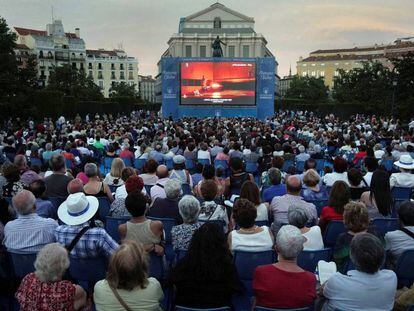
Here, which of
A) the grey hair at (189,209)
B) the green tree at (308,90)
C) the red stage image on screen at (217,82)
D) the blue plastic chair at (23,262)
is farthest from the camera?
the green tree at (308,90)

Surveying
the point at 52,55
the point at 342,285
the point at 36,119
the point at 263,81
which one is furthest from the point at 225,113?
the point at 52,55

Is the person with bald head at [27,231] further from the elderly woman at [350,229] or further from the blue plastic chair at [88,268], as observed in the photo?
the elderly woman at [350,229]

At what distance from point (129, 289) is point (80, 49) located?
108 metres

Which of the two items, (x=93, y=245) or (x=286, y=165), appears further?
(x=286, y=165)

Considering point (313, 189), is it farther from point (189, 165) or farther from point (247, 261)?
point (189, 165)

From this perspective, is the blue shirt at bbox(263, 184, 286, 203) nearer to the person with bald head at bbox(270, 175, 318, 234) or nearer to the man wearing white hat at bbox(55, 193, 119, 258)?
the person with bald head at bbox(270, 175, 318, 234)

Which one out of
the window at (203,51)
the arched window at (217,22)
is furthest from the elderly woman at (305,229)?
the arched window at (217,22)

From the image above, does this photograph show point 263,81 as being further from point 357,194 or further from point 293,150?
point 357,194

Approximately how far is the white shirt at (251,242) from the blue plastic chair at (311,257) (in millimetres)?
335

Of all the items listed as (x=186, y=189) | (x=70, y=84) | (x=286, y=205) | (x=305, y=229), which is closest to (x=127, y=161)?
(x=186, y=189)

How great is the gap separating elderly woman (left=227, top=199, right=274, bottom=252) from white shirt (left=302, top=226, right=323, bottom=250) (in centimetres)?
39

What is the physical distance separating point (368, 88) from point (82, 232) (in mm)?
47023

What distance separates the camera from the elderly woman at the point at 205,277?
3410 millimetres

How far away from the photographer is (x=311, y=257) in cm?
440
